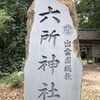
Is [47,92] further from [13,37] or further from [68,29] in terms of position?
[13,37]

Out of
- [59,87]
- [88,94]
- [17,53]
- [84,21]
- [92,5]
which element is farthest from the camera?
[84,21]

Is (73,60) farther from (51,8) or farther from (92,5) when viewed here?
(92,5)

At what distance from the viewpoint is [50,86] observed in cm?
459

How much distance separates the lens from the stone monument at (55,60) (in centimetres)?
457

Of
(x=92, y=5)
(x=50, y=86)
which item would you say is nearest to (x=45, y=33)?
(x=50, y=86)

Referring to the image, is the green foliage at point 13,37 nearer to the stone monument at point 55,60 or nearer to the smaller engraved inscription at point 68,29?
the stone monument at point 55,60

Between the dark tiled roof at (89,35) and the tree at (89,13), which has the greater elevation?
the tree at (89,13)

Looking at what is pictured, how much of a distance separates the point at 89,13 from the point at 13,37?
30.6 feet

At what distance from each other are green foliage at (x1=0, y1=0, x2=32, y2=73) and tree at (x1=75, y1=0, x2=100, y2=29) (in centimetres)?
739

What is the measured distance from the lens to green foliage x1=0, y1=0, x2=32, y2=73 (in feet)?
39.7

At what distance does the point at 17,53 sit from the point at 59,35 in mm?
8119

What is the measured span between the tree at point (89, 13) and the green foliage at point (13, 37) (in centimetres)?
739

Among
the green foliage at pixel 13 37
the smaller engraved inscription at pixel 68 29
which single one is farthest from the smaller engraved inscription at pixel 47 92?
the green foliage at pixel 13 37

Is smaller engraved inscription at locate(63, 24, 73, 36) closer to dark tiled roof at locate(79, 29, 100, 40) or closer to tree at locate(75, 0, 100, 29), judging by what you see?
tree at locate(75, 0, 100, 29)
